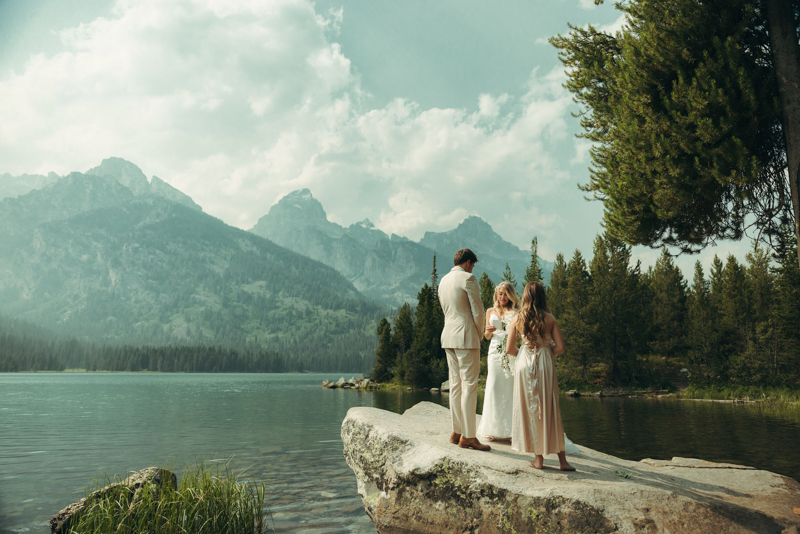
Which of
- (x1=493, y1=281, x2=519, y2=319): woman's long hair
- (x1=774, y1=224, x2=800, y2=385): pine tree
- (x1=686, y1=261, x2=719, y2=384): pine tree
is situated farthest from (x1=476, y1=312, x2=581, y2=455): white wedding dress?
(x1=686, y1=261, x2=719, y2=384): pine tree

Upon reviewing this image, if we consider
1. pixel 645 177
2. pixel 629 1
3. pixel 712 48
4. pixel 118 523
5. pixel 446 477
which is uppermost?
pixel 629 1

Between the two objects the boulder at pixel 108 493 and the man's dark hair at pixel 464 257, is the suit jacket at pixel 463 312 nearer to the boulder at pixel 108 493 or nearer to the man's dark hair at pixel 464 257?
the man's dark hair at pixel 464 257

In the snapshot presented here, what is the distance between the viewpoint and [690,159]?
11.7 metres

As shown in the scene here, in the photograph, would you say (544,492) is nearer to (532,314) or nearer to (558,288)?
(532,314)

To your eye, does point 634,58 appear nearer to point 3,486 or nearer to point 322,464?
point 322,464

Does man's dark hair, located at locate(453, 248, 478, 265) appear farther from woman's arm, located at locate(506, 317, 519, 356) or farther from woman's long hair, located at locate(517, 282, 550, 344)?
woman's arm, located at locate(506, 317, 519, 356)

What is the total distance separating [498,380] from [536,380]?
1.82 meters

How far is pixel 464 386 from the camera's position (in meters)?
7.76

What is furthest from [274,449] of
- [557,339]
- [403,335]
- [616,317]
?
[403,335]

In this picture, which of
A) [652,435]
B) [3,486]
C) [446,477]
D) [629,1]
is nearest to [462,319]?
[446,477]

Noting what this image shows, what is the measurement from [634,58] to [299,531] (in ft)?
44.3

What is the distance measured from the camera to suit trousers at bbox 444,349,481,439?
7.68 m

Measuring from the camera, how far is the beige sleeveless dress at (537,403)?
7.28 metres

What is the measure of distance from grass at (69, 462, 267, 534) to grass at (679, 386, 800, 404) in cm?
4222
